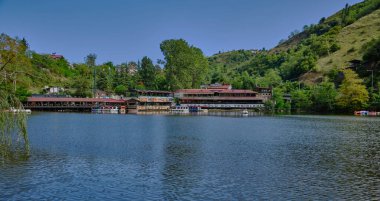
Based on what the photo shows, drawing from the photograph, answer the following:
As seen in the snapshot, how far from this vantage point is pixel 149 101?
422 ft

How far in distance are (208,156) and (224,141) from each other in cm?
1194

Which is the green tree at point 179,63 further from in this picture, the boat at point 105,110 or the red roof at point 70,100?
the boat at point 105,110

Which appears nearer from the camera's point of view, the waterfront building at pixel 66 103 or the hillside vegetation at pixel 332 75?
the waterfront building at pixel 66 103

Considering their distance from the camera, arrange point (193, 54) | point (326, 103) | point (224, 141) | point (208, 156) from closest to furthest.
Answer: point (208, 156), point (224, 141), point (326, 103), point (193, 54)

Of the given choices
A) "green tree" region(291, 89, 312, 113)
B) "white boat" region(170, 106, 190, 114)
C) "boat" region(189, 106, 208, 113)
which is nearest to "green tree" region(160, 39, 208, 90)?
"white boat" region(170, 106, 190, 114)

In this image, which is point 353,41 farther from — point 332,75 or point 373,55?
point 332,75

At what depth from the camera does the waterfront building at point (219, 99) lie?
5256 inches

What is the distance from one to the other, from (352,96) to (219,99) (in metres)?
43.0

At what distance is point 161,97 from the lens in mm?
132500

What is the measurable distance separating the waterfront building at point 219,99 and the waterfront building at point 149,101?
4027mm

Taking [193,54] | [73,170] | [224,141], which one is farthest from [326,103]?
[73,170]

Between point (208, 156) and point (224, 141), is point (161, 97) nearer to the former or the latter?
point (224, 141)

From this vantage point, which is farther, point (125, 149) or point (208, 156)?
point (125, 149)

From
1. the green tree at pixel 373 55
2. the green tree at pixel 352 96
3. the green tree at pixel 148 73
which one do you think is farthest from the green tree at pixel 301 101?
the green tree at pixel 148 73
